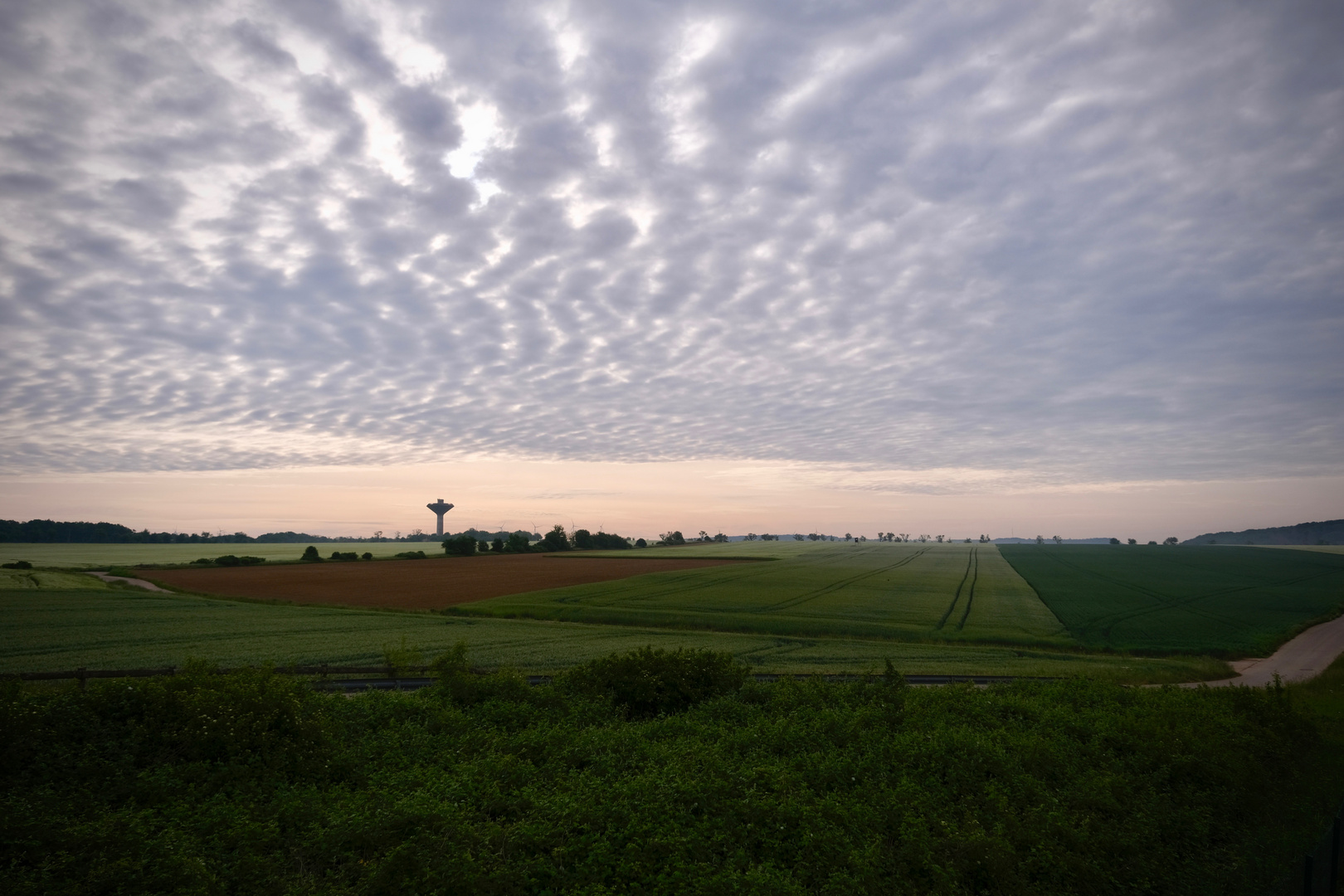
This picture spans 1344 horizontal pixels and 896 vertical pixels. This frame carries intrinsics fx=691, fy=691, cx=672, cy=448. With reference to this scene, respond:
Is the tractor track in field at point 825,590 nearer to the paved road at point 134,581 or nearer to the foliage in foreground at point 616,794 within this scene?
the foliage in foreground at point 616,794

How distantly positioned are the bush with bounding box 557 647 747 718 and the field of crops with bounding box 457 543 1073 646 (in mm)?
35469

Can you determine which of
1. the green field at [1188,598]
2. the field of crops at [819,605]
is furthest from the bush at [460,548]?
the green field at [1188,598]

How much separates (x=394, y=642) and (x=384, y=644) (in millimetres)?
8538

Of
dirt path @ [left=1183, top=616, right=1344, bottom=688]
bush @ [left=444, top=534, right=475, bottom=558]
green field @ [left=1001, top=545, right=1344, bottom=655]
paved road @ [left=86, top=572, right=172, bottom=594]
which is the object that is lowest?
dirt path @ [left=1183, top=616, right=1344, bottom=688]

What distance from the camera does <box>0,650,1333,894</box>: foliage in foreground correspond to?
1026 cm

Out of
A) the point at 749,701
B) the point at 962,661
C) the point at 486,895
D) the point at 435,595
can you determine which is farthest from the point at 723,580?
the point at 486,895

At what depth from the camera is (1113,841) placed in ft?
39.4

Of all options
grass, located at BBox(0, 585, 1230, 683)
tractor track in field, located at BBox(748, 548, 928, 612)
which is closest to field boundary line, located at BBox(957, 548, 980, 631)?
grass, located at BBox(0, 585, 1230, 683)

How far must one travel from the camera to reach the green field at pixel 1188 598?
55781 mm

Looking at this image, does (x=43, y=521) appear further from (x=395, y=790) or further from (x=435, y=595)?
(x=395, y=790)

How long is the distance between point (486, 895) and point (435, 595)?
239 feet

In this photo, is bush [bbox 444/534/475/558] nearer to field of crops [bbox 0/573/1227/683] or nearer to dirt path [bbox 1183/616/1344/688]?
field of crops [bbox 0/573/1227/683]

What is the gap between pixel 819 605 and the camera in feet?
224

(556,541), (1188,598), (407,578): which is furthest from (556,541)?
(1188,598)
